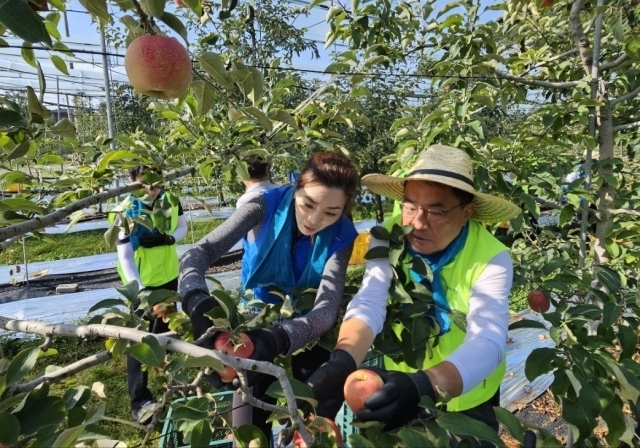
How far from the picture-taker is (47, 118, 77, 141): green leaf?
1090 mm

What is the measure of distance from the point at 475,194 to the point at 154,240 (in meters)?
2.24

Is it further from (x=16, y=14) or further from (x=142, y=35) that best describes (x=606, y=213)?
(x=16, y=14)

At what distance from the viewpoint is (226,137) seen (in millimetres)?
1643

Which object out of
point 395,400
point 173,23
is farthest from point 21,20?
point 395,400

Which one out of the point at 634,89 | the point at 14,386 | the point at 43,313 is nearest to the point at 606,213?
the point at 634,89

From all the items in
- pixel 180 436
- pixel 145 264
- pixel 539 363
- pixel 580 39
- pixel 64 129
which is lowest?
pixel 180 436

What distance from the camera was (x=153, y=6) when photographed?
730 mm

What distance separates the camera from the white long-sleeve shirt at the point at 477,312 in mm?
1031

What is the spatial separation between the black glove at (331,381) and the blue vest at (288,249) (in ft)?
1.21

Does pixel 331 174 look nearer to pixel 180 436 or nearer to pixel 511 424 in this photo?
pixel 511 424

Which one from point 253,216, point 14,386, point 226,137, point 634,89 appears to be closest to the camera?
point 14,386

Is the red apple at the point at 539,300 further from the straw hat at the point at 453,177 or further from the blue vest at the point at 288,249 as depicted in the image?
the blue vest at the point at 288,249

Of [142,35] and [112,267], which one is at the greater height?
[142,35]

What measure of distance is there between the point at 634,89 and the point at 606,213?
1.77 feet
